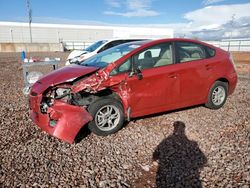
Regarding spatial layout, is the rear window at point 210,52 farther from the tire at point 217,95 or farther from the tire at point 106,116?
the tire at point 106,116

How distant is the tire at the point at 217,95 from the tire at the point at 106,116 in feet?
7.64

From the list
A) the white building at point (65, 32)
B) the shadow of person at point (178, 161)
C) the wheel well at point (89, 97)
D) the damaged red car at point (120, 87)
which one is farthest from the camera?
the white building at point (65, 32)

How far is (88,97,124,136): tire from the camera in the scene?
4096 mm

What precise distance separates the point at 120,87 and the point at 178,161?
1601 millimetres

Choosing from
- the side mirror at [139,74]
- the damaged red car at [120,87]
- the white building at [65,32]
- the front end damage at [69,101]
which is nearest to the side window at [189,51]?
the damaged red car at [120,87]

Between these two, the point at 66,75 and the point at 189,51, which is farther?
the point at 189,51

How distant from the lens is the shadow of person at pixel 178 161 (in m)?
3.03

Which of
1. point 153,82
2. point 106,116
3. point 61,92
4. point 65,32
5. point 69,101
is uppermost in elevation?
point 65,32

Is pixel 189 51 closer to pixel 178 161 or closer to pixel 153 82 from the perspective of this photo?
pixel 153 82

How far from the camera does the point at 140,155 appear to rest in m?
3.69

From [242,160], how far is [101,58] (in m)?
3.23

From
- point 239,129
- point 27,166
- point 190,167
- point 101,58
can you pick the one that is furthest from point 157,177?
point 101,58

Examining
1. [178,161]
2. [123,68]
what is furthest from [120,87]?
[178,161]

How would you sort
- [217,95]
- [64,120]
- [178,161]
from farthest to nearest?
1. [217,95]
2. [64,120]
3. [178,161]
